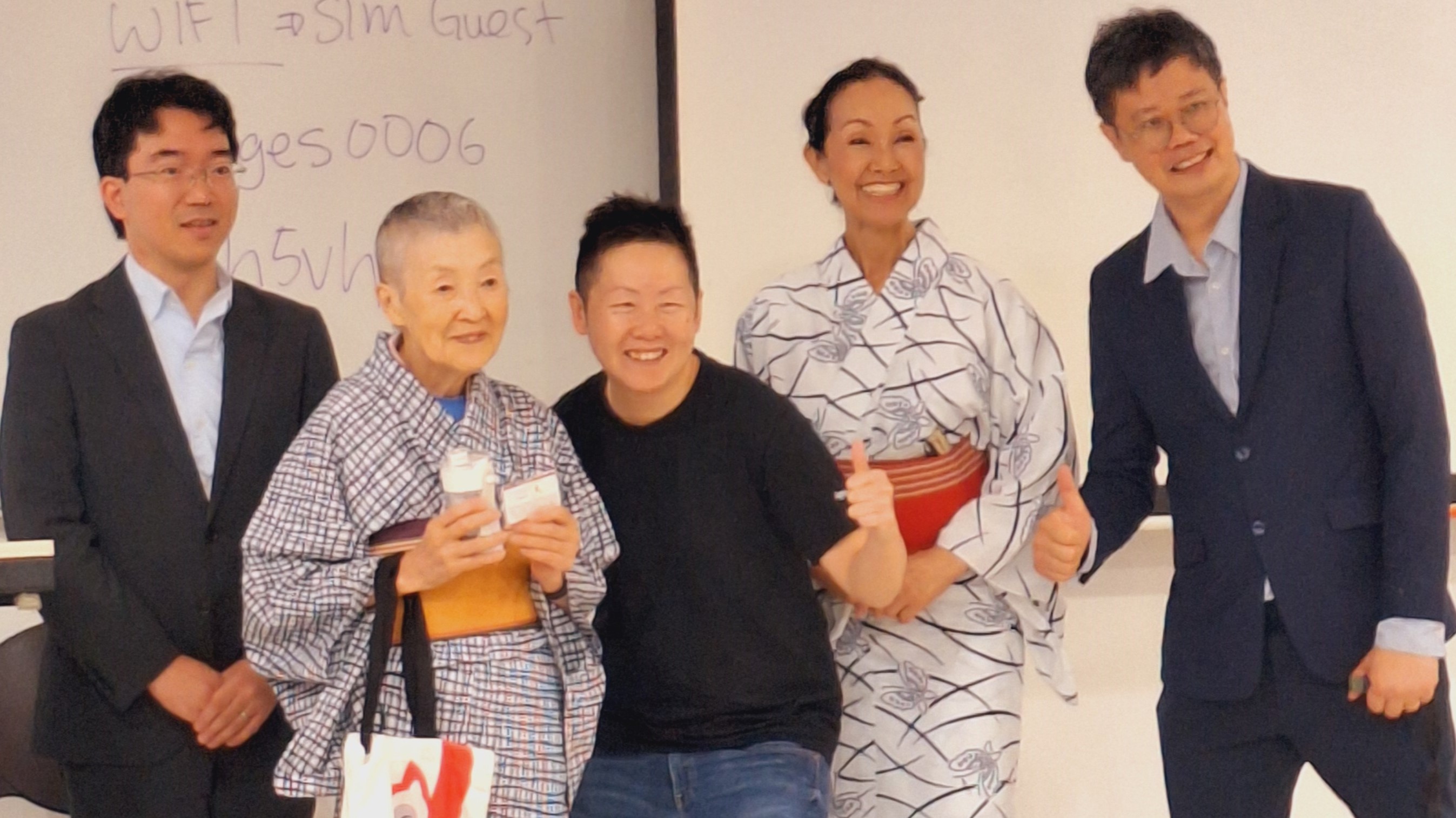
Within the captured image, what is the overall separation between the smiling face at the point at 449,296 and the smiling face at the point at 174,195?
48 cm

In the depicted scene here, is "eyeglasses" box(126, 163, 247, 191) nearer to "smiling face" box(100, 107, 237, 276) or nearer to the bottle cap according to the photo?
"smiling face" box(100, 107, 237, 276)

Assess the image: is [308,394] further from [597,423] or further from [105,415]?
[597,423]

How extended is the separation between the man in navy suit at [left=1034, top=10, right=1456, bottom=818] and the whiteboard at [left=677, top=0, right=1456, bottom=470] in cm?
70

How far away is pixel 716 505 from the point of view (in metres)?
2.08

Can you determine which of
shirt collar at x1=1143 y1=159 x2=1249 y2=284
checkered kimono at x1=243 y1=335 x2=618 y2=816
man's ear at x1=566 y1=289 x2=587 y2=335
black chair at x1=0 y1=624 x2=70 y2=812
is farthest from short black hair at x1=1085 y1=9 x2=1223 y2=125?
black chair at x1=0 y1=624 x2=70 y2=812

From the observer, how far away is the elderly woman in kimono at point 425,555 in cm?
183

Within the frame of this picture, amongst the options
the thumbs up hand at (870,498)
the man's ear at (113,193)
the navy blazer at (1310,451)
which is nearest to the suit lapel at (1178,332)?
the navy blazer at (1310,451)

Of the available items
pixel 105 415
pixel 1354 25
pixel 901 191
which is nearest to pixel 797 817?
pixel 901 191

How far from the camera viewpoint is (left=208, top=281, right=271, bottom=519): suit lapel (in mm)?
2172

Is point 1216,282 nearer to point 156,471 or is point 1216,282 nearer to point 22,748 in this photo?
point 156,471

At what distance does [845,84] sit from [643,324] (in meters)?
0.60

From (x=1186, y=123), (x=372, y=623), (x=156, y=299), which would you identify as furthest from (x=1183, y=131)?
(x=156, y=299)

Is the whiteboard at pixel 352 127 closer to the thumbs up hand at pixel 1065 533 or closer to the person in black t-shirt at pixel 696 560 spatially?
the person in black t-shirt at pixel 696 560

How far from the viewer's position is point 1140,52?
2129 millimetres
